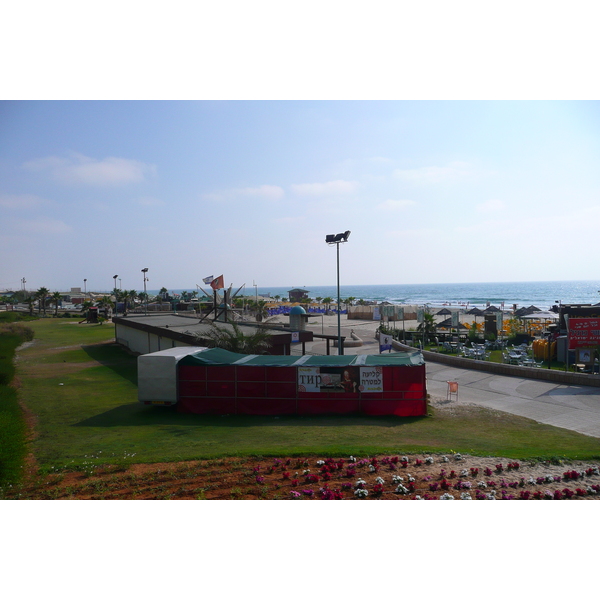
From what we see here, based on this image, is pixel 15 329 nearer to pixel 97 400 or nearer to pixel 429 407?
pixel 97 400

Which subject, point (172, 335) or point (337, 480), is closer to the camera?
point (337, 480)

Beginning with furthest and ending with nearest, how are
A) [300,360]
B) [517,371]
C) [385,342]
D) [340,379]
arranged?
[385,342] → [517,371] → [300,360] → [340,379]

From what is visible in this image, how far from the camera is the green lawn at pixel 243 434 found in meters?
11.0

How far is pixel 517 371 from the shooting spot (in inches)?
886

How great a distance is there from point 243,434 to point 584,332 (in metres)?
17.9

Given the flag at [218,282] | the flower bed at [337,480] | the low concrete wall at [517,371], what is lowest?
the low concrete wall at [517,371]

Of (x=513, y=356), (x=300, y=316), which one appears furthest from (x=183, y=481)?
(x=513, y=356)

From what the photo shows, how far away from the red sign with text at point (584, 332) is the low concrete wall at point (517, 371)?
204cm

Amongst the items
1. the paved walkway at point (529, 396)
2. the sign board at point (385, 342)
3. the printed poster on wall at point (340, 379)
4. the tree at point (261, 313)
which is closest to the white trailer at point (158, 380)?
the printed poster on wall at point (340, 379)

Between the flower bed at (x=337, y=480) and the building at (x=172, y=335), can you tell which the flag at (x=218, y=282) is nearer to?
the building at (x=172, y=335)

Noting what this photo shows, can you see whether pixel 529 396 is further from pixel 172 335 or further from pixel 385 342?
pixel 172 335

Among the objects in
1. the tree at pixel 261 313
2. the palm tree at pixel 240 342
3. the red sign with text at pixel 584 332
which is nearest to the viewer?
the palm tree at pixel 240 342

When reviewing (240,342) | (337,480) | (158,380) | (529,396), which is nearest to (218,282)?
(240,342)

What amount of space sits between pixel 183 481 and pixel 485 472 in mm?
6437
